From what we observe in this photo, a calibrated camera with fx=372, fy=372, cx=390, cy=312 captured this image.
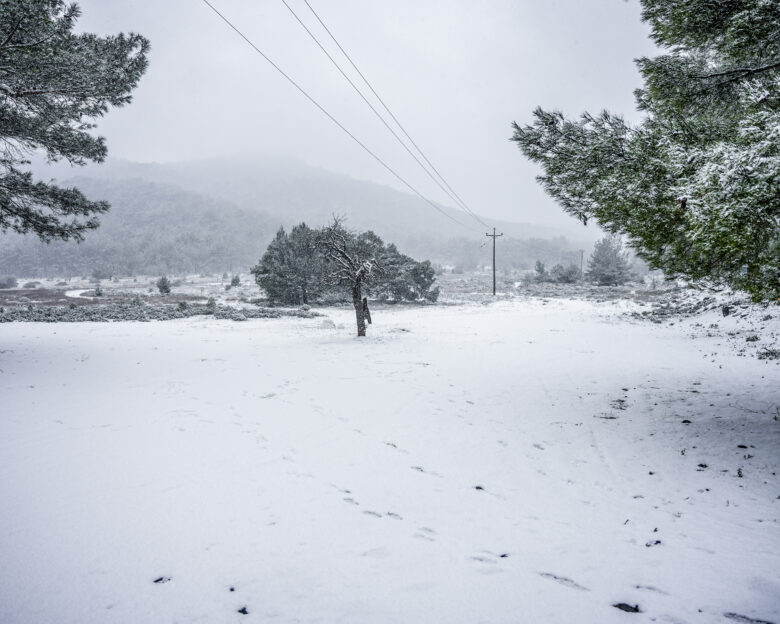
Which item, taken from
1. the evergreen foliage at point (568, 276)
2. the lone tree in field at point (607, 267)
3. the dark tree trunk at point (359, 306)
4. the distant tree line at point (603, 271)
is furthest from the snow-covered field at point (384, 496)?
the evergreen foliage at point (568, 276)

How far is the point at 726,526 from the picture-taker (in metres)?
3.52

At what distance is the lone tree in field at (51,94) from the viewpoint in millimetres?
7027

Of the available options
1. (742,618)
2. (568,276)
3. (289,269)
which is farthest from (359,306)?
(568,276)

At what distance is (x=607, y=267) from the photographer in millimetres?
47156

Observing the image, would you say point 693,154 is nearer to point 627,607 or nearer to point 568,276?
point 627,607

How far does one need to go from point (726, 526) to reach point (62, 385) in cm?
1055

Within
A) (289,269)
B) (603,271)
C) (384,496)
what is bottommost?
(384,496)

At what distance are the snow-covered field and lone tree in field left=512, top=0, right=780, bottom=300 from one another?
2.68 m

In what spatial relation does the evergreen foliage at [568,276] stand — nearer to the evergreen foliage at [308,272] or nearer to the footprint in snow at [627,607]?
the evergreen foliage at [308,272]

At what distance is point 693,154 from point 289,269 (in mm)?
28418

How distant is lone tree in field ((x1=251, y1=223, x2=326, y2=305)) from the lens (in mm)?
30000

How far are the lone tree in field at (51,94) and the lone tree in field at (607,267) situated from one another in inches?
1940

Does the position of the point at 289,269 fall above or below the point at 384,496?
above

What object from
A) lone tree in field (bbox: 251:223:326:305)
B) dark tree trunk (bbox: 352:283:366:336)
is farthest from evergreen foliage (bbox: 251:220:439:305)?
dark tree trunk (bbox: 352:283:366:336)
